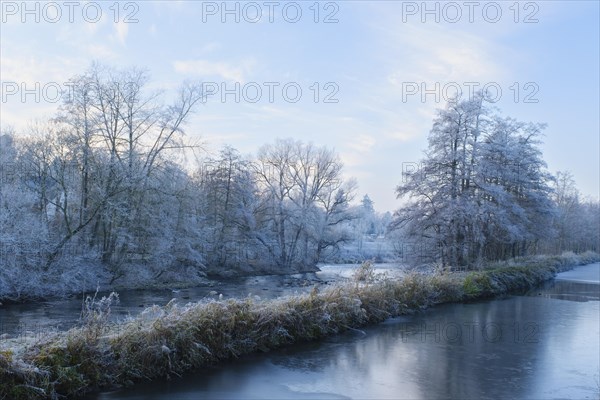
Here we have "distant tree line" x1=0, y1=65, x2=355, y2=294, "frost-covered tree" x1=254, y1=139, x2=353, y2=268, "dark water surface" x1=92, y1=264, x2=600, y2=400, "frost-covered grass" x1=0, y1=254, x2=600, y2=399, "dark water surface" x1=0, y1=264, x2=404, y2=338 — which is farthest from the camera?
"frost-covered tree" x1=254, y1=139, x2=353, y2=268

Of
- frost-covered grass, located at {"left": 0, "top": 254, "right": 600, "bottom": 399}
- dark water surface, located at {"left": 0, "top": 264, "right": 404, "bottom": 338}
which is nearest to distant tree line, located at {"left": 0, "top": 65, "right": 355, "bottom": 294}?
dark water surface, located at {"left": 0, "top": 264, "right": 404, "bottom": 338}

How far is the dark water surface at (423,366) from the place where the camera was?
10.8m

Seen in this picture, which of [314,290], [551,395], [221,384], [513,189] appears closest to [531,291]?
[513,189]

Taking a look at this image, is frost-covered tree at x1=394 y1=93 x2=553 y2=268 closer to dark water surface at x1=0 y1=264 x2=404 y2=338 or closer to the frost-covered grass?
dark water surface at x1=0 y1=264 x2=404 y2=338

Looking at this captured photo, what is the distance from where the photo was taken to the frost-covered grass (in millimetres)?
9383

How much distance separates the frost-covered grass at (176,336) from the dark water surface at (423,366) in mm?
391

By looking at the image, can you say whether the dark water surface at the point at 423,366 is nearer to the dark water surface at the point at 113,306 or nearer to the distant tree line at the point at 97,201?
the dark water surface at the point at 113,306

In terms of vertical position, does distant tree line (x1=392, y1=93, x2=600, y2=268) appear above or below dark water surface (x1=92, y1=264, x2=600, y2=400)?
above

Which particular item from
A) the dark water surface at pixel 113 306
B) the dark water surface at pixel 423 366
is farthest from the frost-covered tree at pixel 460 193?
the dark water surface at pixel 423 366

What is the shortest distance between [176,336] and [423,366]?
6215 mm

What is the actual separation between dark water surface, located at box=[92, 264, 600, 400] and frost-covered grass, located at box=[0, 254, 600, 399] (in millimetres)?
391

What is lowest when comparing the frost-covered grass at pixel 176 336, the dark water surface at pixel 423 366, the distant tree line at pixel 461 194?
the dark water surface at pixel 423 366

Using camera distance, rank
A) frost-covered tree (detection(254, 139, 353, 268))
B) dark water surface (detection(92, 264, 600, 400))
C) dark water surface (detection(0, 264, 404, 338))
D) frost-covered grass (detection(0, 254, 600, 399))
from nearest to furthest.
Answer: frost-covered grass (detection(0, 254, 600, 399))
dark water surface (detection(92, 264, 600, 400))
dark water surface (detection(0, 264, 404, 338))
frost-covered tree (detection(254, 139, 353, 268))

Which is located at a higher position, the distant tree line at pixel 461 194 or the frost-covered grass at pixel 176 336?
the distant tree line at pixel 461 194
